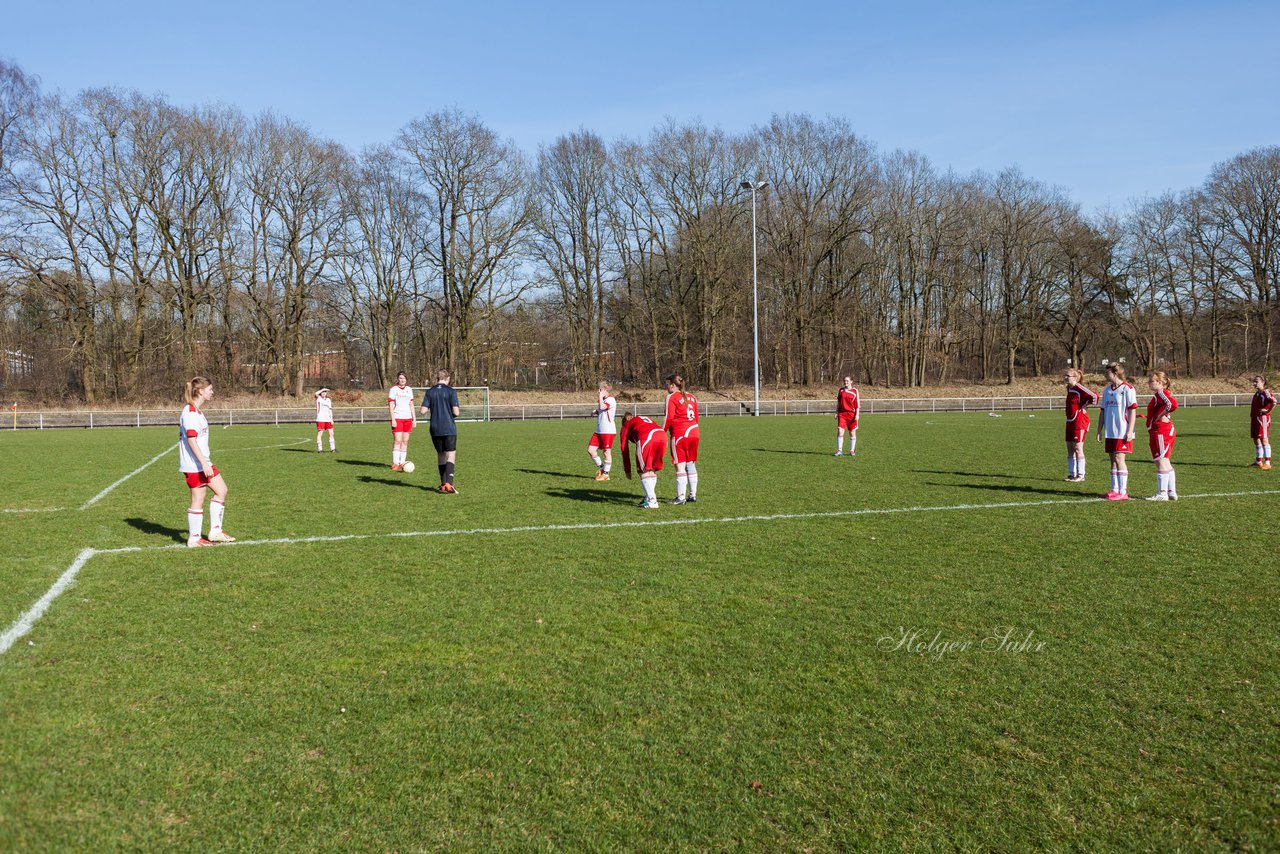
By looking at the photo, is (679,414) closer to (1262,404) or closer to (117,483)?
(117,483)

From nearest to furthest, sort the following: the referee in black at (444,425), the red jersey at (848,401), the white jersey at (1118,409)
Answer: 1. the white jersey at (1118,409)
2. the referee in black at (444,425)
3. the red jersey at (848,401)

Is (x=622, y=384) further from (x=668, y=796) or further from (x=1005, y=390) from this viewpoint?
(x=668, y=796)

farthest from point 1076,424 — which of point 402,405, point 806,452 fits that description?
point 402,405

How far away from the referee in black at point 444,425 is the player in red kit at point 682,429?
3564mm

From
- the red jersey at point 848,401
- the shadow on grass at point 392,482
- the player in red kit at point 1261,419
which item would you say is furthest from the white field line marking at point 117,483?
the player in red kit at point 1261,419

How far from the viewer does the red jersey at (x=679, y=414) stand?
10859 millimetres

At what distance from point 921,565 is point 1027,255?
56.1m

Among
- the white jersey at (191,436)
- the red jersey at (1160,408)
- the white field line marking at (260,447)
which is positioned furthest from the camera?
the white field line marking at (260,447)

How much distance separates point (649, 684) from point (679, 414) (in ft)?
20.9

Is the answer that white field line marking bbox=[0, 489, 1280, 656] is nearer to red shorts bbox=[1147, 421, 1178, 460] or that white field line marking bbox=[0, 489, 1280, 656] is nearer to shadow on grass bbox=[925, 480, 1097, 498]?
shadow on grass bbox=[925, 480, 1097, 498]

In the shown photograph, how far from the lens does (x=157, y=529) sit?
9.73 metres

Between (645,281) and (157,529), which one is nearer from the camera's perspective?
(157,529)

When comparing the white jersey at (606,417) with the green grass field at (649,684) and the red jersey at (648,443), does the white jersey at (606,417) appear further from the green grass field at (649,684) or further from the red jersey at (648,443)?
the green grass field at (649,684)

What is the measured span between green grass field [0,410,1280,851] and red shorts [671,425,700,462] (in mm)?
1096
